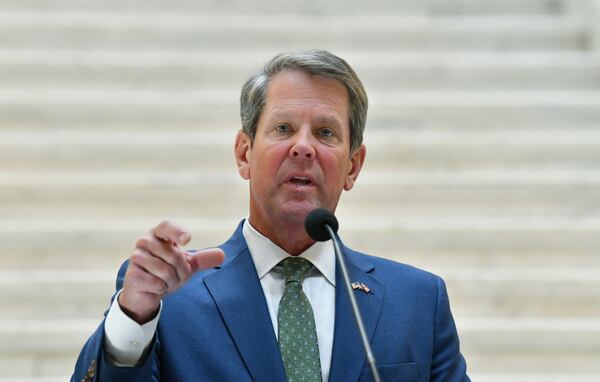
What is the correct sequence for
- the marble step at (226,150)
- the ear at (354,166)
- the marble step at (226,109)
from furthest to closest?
1. the marble step at (226,109)
2. the marble step at (226,150)
3. the ear at (354,166)

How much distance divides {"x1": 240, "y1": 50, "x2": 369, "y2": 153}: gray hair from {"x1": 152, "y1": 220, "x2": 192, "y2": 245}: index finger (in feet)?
2.02

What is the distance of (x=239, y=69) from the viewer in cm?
485

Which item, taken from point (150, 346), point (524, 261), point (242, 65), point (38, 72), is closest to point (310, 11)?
point (242, 65)

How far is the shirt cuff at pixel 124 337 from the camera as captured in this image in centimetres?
179

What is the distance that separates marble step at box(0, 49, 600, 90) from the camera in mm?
4785

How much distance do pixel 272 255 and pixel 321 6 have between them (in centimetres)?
328

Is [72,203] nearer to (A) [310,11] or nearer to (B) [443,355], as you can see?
(A) [310,11]

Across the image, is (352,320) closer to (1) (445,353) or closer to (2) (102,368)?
(1) (445,353)

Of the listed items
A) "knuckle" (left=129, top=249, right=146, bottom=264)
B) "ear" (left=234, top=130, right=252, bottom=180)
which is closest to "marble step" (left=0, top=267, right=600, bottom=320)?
"ear" (left=234, top=130, right=252, bottom=180)

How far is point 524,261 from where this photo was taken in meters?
4.22

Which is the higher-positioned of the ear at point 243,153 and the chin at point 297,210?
the ear at point 243,153

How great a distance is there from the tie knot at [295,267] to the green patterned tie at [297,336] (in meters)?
0.02

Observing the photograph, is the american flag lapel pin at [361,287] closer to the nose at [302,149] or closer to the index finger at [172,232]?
the nose at [302,149]

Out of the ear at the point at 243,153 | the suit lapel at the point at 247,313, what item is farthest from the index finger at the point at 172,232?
the ear at the point at 243,153
